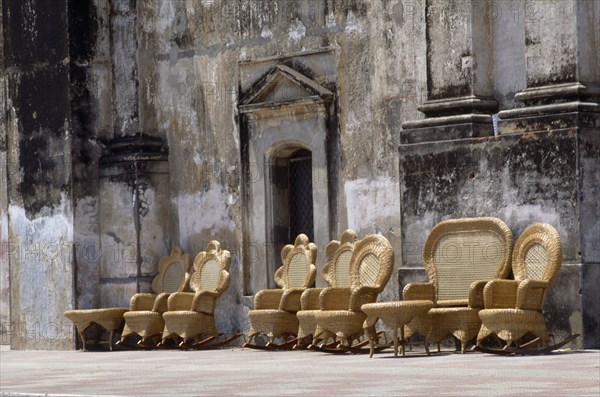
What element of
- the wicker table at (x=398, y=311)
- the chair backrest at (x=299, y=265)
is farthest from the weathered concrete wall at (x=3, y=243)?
the wicker table at (x=398, y=311)

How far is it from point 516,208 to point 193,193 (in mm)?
5286

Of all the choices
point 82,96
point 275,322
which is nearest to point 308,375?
point 275,322

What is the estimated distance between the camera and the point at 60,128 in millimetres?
18969

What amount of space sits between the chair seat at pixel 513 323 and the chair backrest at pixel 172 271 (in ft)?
18.3

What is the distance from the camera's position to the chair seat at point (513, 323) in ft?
44.8

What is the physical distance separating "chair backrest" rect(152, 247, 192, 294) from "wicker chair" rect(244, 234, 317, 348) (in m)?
1.53

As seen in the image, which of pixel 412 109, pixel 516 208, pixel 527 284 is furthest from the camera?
pixel 412 109

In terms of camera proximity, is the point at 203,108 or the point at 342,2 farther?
Answer: the point at 203,108

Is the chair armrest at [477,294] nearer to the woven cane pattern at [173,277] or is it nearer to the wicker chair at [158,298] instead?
the wicker chair at [158,298]

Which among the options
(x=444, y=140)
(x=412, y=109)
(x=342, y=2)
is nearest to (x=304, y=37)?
(x=342, y=2)

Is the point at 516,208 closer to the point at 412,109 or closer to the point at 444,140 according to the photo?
the point at 444,140

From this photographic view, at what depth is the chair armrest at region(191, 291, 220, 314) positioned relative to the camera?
1745cm

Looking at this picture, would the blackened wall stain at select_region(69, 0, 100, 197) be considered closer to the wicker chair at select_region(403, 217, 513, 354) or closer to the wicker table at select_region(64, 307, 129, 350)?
the wicker table at select_region(64, 307, 129, 350)

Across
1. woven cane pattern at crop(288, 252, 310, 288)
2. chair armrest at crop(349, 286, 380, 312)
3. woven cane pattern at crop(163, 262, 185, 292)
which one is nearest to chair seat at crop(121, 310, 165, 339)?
woven cane pattern at crop(163, 262, 185, 292)
